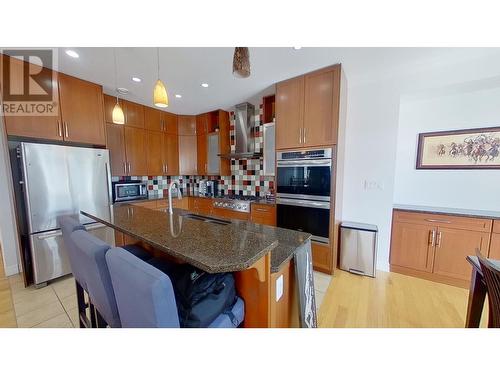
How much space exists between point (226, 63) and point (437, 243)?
9.85 feet

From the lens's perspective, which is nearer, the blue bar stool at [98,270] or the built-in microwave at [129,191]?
the blue bar stool at [98,270]

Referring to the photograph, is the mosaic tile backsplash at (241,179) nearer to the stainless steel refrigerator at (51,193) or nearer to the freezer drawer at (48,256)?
the stainless steel refrigerator at (51,193)

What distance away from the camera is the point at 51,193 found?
1.97m

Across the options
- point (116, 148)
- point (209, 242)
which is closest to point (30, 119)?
point (116, 148)

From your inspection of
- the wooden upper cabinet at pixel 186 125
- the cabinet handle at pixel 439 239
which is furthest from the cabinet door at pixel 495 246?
the wooden upper cabinet at pixel 186 125

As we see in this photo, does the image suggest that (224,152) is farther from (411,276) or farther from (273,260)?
(411,276)

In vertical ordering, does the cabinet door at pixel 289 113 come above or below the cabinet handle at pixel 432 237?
above

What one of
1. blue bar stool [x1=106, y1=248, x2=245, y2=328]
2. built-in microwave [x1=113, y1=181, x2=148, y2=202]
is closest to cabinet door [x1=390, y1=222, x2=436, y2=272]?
blue bar stool [x1=106, y1=248, x2=245, y2=328]

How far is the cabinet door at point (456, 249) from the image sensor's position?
1.84 metres

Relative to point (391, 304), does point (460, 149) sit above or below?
above

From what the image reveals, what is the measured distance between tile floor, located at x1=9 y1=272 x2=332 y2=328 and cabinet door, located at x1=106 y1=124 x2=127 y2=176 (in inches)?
59.5

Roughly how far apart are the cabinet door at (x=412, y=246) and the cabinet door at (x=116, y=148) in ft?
12.8

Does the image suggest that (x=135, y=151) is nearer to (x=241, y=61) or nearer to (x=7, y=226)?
(x=7, y=226)
